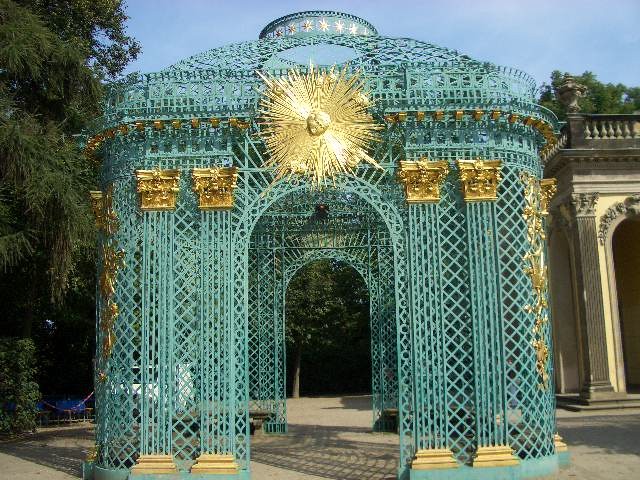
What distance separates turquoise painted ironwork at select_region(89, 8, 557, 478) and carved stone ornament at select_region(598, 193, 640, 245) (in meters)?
9.21

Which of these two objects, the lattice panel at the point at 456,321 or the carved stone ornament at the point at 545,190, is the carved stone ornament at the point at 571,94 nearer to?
the carved stone ornament at the point at 545,190

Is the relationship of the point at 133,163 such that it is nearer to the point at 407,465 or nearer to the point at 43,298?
the point at 407,465

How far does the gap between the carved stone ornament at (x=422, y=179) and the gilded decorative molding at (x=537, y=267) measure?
4.28ft

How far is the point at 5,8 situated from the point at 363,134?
906cm

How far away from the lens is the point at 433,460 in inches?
343

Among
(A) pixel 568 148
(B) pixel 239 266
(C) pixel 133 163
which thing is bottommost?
(B) pixel 239 266

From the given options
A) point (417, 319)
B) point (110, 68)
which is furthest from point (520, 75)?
point (110, 68)

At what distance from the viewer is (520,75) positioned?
990cm

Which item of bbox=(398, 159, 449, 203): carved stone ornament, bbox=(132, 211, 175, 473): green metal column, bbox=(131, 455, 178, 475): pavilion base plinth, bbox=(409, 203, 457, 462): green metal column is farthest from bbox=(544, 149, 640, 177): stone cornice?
bbox=(131, 455, 178, 475): pavilion base plinth

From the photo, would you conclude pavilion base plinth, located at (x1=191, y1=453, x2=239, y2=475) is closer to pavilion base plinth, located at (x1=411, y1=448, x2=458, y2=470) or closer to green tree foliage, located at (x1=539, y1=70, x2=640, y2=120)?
pavilion base plinth, located at (x1=411, y1=448, x2=458, y2=470)

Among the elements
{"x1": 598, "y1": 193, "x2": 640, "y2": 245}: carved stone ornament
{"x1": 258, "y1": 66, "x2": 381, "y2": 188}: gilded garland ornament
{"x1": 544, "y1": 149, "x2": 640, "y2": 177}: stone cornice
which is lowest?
{"x1": 258, "y1": 66, "x2": 381, "y2": 188}: gilded garland ornament

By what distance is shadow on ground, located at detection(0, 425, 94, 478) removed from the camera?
441 inches

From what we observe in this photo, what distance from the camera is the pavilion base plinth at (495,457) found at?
28.7 ft

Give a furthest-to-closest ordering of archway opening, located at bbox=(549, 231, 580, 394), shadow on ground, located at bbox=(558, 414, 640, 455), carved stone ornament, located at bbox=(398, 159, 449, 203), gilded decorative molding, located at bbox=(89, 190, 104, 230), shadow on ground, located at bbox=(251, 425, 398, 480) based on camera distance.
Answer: archway opening, located at bbox=(549, 231, 580, 394) → shadow on ground, located at bbox=(558, 414, 640, 455) → gilded decorative molding, located at bbox=(89, 190, 104, 230) → shadow on ground, located at bbox=(251, 425, 398, 480) → carved stone ornament, located at bbox=(398, 159, 449, 203)
